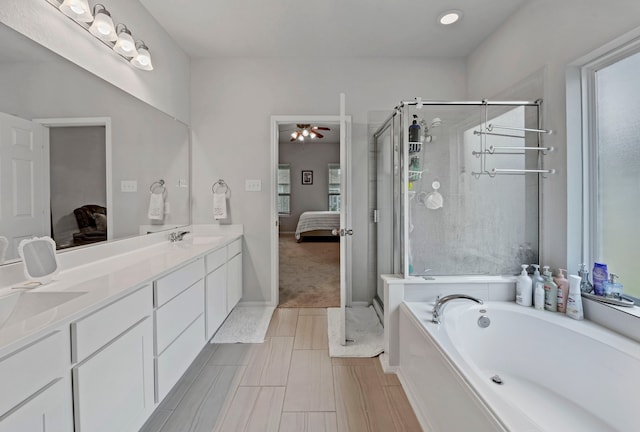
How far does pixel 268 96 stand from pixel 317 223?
12.6ft

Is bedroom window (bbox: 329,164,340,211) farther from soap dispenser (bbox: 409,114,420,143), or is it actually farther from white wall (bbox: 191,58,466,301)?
soap dispenser (bbox: 409,114,420,143)

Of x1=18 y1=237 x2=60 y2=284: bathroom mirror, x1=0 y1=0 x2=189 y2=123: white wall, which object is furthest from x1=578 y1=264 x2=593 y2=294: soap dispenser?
x1=0 y1=0 x2=189 y2=123: white wall

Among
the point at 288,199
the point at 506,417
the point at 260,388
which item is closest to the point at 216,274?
the point at 260,388

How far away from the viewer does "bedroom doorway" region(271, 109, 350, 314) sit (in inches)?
117

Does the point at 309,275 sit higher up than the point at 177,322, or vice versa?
the point at 177,322

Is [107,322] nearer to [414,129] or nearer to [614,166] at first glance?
[414,129]

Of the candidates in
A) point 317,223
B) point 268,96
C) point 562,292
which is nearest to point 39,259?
point 268,96

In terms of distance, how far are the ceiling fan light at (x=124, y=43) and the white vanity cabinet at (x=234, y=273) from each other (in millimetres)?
1623

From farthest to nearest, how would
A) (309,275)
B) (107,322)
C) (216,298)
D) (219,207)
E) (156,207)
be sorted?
(309,275) < (219,207) < (156,207) < (216,298) < (107,322)

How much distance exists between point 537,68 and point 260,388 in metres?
2.81

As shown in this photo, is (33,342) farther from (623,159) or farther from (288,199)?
(288,199)

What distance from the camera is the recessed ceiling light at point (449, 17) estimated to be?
86.2 inches

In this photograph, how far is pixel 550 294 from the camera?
1688 millimetres

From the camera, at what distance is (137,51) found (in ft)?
6.79
